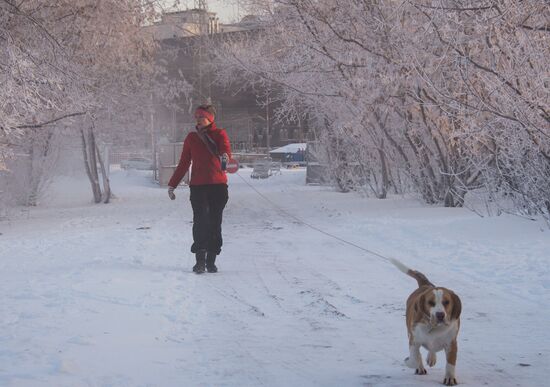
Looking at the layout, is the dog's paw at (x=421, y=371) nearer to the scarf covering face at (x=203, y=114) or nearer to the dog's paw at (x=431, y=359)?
the dog's paw at (x=431, y=359)

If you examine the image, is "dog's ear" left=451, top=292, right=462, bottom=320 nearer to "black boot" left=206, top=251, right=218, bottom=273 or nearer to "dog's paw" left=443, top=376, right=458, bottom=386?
"dog's paw" left=443, top=376, right=458, bottom=386

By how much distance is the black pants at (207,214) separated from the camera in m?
9.81

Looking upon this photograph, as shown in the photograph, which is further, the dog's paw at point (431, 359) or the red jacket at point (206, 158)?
the red jacket at point (206, 158)

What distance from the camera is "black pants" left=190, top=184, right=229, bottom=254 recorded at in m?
9.81

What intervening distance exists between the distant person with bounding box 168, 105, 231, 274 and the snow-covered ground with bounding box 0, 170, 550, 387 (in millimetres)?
361

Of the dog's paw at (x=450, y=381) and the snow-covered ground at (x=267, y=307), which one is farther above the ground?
the dog's paw at (x=450, y=381)

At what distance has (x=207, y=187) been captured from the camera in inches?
387

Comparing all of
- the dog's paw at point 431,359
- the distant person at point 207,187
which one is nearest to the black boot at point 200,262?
the distant person at point 207,187

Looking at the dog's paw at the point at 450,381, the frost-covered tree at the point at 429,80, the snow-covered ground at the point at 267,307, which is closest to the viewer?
the dog's paw at the point at 450,381

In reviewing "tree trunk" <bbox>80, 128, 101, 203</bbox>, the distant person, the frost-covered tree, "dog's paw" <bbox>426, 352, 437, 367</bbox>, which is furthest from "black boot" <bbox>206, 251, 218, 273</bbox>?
"tree trunk" <bbox>80, 128, 101, 203</bbox>

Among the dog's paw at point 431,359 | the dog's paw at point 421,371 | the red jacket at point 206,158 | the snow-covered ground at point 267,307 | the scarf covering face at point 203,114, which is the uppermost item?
the scarf covering face at point 203,114

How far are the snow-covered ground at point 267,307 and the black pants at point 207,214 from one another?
409 mm

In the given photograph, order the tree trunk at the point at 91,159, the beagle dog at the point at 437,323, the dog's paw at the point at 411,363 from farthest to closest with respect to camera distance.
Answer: the tree trunk at the point at 91,159, the dog's paw at the point at 411,363, the beagle dog at the point at 437,323

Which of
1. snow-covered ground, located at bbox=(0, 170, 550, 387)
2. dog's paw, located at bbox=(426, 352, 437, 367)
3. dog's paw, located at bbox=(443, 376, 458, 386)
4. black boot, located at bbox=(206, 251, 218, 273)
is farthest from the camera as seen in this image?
black boot, located at bbox=(206, 251, 218, 273)
